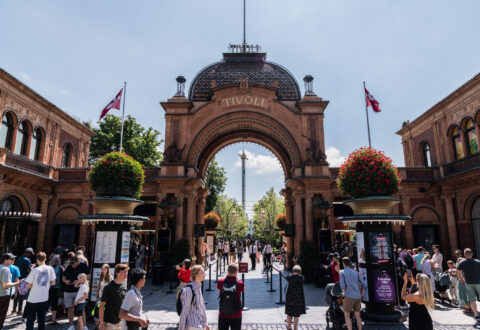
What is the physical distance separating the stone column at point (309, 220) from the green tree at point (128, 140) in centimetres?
1944

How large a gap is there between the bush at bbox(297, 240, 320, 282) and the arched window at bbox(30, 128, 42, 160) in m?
18.4

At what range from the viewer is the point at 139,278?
4.79 metres

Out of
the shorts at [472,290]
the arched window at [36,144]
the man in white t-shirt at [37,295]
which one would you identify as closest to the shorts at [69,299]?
the man in white t-shirt at [37,295]

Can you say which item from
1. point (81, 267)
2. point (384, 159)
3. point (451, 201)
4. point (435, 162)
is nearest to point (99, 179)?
point (81, 267)

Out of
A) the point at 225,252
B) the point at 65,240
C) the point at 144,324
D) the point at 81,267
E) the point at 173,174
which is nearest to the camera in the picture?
the point at 144,324

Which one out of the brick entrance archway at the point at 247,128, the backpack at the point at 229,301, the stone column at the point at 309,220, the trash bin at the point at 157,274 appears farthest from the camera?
the brick entrance archway at the point at 247,128

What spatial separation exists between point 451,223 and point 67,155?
28.0 m

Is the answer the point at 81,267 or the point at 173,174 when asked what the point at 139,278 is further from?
the point at 173,174

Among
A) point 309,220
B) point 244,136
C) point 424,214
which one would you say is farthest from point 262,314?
point 424,214

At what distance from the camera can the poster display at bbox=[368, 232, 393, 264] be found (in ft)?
28.6

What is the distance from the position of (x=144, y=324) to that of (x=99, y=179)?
6132mm

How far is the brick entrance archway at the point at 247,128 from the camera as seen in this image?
1741cm

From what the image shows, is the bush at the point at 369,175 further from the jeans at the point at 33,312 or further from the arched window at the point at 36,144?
the arched window at the point at 36,144

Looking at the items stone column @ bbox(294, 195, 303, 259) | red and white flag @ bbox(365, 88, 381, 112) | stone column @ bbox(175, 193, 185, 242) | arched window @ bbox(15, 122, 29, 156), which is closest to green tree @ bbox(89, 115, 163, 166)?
arched window @ bbox(15, 122, 29, 156)
